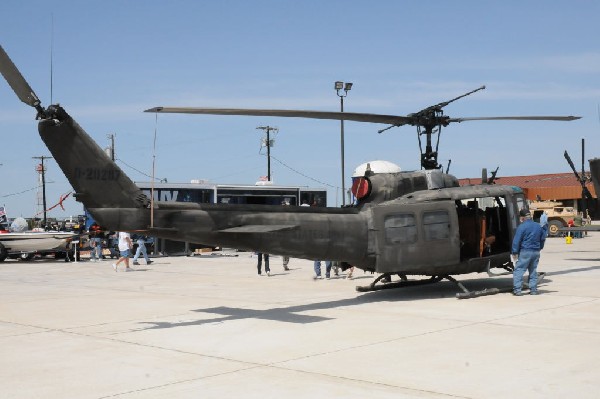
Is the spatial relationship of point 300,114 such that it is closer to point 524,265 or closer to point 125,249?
point 524,265

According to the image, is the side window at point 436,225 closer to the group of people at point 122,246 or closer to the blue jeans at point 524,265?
the blue jeans at point 524,265

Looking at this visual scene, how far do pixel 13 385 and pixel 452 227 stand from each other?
8989 millimetres

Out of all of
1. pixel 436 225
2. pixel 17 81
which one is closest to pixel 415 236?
pixel 436 225

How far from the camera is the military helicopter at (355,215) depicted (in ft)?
35.0

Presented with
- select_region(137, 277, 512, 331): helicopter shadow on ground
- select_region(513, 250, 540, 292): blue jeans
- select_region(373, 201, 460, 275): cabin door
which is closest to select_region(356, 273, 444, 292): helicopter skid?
select_region(137, 277, 512, 331): helicopter shadow on ground

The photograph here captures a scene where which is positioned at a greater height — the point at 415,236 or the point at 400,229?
the point at 400,229

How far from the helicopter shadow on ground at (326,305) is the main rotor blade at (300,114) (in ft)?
11.3

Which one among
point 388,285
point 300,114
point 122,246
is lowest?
point 388,285

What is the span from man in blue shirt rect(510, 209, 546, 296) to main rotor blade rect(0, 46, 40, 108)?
9.28 meters

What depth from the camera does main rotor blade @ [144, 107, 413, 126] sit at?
34.7 ft

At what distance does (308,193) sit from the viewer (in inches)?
1478

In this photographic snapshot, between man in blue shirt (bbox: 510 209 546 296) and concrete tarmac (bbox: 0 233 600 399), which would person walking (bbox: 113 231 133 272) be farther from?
man in blue shirt (bbox: 510 209 546 296)

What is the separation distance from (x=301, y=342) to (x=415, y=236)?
15.9 ft

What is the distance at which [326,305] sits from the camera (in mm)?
13312
